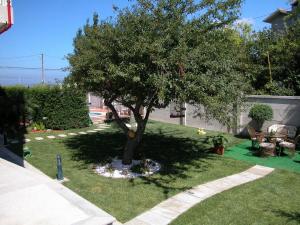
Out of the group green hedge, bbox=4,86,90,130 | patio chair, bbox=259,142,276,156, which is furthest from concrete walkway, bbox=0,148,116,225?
green hedge, bbox=4,86,90,130

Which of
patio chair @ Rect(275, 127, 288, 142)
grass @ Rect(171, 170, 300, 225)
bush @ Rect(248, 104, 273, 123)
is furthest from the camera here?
bush @ Rect(248, 104, 273, 123)

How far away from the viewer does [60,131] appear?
17.4 m

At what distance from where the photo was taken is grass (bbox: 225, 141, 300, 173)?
A: 10859mm

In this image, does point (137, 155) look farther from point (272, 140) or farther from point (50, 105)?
point (50, 105)

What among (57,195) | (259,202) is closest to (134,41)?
(57,195)

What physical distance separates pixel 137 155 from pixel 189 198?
3616mm

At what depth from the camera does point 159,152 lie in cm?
1270

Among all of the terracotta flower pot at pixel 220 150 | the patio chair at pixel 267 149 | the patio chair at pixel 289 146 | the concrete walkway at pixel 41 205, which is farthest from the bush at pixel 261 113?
the concrete walkway at pixel 41 205

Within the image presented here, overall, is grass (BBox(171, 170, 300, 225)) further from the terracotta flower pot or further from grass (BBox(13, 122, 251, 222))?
the terracotta flower pot

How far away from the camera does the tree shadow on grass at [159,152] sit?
32.7 feet

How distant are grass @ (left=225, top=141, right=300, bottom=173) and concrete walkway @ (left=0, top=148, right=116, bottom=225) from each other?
7185 mm

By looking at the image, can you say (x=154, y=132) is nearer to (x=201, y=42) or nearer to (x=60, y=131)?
(x=60, y=131)

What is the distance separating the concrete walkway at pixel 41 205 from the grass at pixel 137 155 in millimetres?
1278

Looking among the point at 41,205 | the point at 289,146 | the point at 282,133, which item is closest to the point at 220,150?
the point at 289,146
